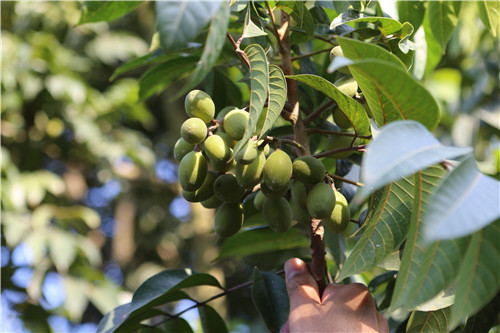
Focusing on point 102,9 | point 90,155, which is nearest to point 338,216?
point 102,9

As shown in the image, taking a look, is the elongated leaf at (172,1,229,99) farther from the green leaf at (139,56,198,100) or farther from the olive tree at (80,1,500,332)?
the green leaf at (139,56,198,100)

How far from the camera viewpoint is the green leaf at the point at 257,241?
0.97 meters

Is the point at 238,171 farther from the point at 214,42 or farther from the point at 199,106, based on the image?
the point at 214,42

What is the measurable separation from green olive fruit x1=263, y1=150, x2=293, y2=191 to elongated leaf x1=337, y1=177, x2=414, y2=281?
111 millimetres

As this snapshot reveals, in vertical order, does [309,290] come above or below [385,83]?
below

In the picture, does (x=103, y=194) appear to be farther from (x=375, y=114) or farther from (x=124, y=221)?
(x=375, y=114)

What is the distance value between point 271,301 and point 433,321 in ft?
0.74

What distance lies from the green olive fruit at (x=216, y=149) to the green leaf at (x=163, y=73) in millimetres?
338

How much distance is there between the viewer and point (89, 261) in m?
2.46

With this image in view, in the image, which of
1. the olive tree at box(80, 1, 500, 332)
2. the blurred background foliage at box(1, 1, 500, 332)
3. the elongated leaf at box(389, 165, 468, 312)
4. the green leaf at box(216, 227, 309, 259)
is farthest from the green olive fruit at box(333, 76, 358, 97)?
the blurred background foliage at box(1, 1, 500, 332)

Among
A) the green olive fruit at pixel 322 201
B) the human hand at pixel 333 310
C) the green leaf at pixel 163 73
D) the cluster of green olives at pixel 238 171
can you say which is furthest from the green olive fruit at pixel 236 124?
the green leaf at pixel 163 73

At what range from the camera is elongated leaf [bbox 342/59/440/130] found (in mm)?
482

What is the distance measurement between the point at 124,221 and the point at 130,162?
47 centimetres

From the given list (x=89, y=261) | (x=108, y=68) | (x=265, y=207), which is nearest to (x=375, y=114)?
(x=265, y=207)
